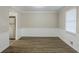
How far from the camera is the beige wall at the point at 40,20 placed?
9359 mm

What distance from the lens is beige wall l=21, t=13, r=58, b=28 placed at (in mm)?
9359

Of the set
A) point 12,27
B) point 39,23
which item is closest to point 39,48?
point 12,27

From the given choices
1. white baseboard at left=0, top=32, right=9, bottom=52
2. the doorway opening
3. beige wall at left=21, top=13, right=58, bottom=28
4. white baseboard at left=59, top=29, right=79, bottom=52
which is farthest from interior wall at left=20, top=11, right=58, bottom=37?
white baseboard at left=0, top=32, right=9, bottom=52

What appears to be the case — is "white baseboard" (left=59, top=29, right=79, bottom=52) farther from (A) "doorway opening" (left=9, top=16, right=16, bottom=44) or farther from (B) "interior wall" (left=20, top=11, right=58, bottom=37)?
(A) "doorway opening" (left=9, top=16, right=16, bottom=44)

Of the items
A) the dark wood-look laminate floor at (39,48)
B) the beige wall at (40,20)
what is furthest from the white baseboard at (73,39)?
the beige wall at (40,20)

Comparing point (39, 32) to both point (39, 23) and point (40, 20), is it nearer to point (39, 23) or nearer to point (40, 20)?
point (39, 23)

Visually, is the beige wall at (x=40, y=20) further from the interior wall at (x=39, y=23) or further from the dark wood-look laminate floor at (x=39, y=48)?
the dark wood-look laminate floor at (x=39, y=48)

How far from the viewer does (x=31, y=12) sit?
30.8 feet

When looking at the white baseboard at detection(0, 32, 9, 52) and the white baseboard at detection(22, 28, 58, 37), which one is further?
the white baseboard at detection(22, 28, 58, 37)

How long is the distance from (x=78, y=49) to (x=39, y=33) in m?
5.42

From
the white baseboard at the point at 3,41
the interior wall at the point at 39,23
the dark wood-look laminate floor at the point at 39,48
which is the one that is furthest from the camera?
the interior wall at the point at 39,23
